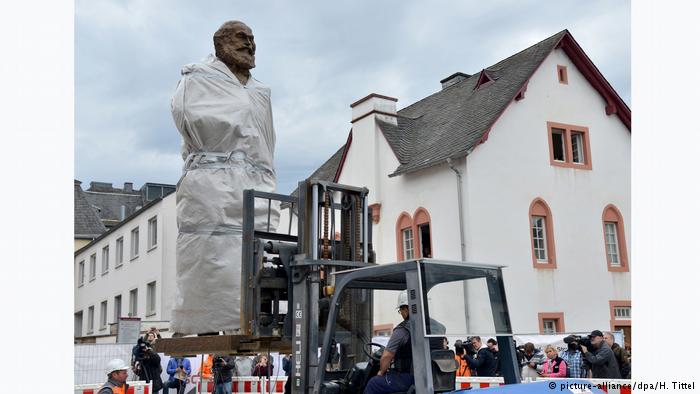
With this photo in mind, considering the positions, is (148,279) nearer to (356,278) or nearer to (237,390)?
(237,390)

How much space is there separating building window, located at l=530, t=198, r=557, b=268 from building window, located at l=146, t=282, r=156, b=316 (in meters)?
17.3

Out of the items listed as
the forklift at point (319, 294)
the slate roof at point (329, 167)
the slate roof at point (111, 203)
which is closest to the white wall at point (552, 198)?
the slate roof at point (329, 167)

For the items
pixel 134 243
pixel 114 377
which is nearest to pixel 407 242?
pixel 134 243

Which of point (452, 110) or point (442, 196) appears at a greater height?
point (452, 110)

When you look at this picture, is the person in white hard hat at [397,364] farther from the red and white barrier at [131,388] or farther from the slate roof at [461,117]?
the slate roof at [461,117]

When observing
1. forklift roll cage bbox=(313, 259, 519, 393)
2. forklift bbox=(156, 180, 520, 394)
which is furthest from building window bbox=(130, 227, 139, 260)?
forklift roll cage bbox=(313, 259, 519, 393)

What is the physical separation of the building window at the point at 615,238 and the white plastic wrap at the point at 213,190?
20.8 m

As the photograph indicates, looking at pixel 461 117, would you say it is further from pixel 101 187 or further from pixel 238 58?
pixel 101 187

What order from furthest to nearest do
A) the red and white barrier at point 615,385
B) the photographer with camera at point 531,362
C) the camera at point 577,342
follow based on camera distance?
the photographer with camera at point 531,362, the camera at point 577,342, the red and white barrier at point 615,385

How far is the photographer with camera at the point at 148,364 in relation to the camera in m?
13.0

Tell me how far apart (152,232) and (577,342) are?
2519cm

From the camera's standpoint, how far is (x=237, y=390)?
563 inches
